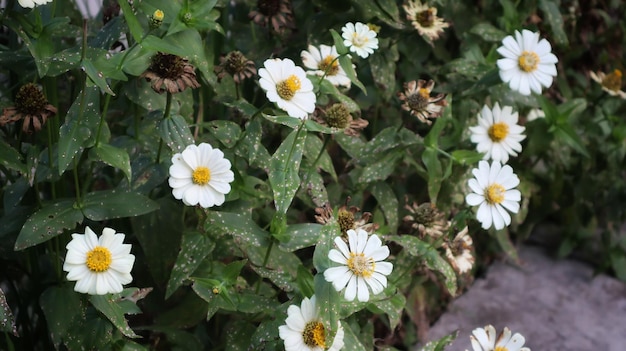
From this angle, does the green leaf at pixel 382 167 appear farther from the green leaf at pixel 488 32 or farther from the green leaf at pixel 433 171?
the green leaf at pixel 488 32

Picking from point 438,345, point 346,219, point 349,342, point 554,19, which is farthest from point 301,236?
point 554,19

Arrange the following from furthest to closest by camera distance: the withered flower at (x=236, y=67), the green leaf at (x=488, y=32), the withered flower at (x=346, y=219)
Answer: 1. the green leaf at (x=488, y=32)
2. the withered flower at (x=236, y=67)
3. the withered flower at (x=346, y=219)

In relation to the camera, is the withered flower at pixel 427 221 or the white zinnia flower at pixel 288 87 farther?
the withered flower at pixel 427 221

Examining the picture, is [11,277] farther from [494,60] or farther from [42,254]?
[494,60]

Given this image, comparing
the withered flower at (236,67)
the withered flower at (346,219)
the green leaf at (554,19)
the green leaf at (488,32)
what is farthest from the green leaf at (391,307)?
the green leaf at (554,19)

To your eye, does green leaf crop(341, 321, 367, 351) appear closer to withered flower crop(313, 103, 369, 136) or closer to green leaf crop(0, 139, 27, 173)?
withered flower crop(313, 103, 369, 136)

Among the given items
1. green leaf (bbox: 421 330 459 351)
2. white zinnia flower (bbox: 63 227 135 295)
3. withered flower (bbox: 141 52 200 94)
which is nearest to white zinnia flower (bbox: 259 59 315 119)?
withered flower (bbox: 141 52 200 94)

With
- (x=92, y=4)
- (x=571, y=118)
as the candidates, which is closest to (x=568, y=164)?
(x=571, y=118)
